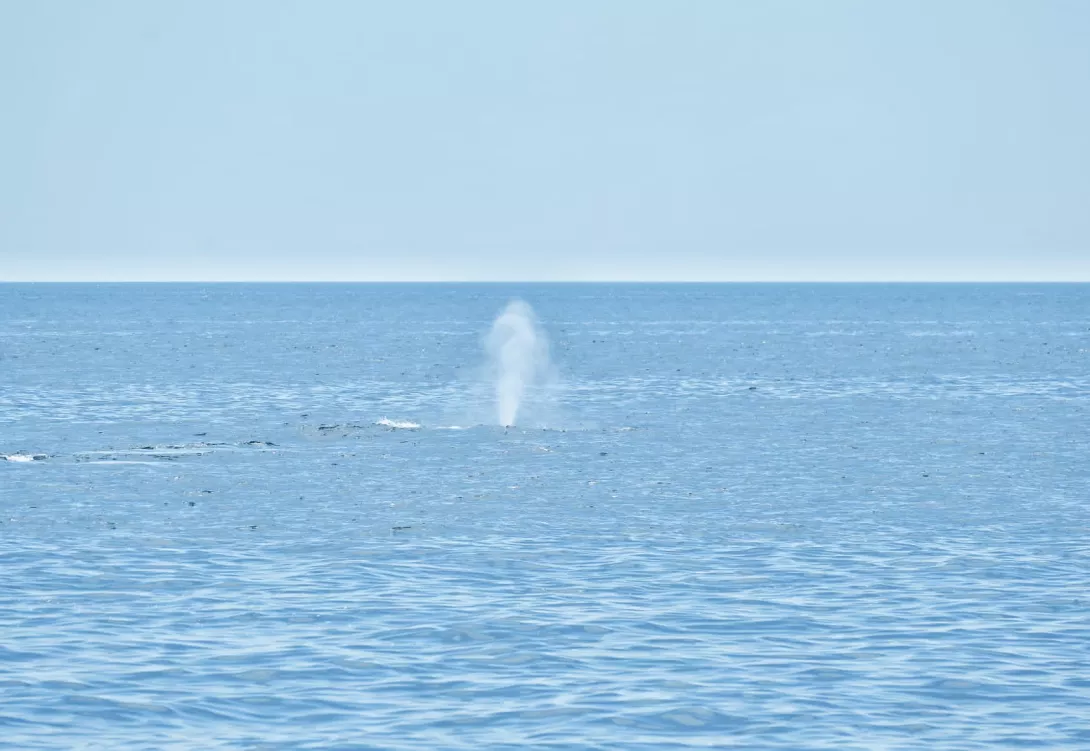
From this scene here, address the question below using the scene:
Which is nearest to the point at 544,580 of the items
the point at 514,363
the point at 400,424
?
the point at 400,424

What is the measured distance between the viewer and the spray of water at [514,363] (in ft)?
252

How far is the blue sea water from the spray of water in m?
6.94

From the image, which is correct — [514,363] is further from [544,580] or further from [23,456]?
[544,580]

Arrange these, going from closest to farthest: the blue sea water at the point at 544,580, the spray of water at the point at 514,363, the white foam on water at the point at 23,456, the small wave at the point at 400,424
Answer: the blue sea water at the point at 544,580 → the white foam on water at the point at 23,456 → the small wave at the point at 400,424 → the spray of water at the point at 514,363

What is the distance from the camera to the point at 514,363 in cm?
12525

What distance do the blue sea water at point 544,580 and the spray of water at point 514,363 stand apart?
6.94 meters

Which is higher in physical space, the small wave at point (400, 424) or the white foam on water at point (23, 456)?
the small wave at point (400, 424)

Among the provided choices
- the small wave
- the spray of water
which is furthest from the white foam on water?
the spray of water

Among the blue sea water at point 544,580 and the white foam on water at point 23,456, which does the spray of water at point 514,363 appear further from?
the white foam on water at point 23,456

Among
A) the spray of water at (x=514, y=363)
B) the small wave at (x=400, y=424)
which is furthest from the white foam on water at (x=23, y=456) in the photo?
the spray of water at (x=514, y=363)

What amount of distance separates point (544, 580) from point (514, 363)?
95.2 meters

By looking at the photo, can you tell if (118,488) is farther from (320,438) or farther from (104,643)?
(104,643)

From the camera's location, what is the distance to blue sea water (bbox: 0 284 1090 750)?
858 inches

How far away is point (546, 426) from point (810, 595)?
3441 centimetres
